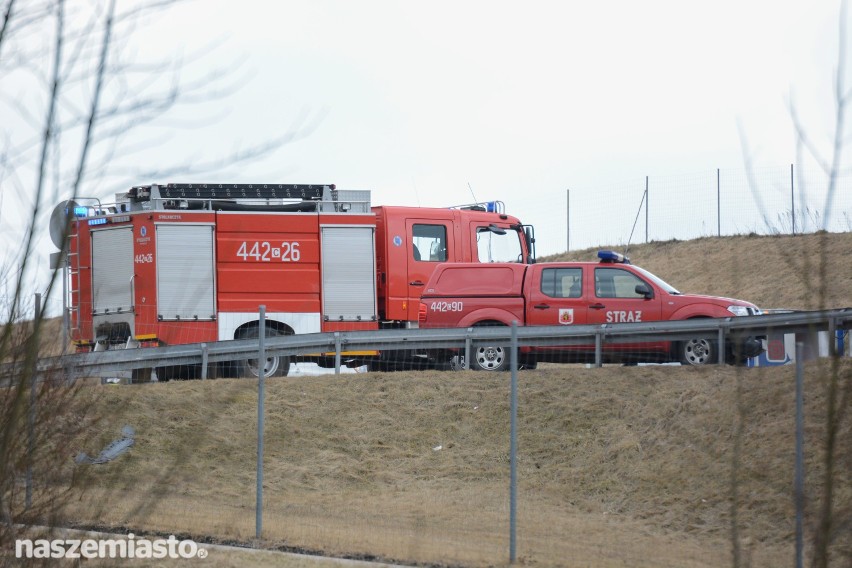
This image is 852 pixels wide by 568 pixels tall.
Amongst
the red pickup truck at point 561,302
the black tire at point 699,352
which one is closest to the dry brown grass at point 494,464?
the black tire at point 699,352

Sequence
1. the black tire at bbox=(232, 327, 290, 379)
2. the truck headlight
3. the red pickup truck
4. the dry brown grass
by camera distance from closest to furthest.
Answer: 1. the dry brown grass
2. the truck headlight
3. the red pickup truck
4. the black tire at bbox=(232, 327, 290, 379)

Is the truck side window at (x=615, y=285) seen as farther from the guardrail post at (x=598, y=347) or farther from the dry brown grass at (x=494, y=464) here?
the dry brown grass at (x=494, y=464)

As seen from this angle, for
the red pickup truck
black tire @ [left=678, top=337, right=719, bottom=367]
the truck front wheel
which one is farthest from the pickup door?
black tire @ [left=678, top=337, right=719, bottom=367]

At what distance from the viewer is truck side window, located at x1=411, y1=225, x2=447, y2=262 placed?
20.1 meters

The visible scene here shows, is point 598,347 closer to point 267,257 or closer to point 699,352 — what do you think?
point 699,352

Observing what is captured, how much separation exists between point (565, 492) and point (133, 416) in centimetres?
602

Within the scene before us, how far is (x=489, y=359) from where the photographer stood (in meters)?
17.6

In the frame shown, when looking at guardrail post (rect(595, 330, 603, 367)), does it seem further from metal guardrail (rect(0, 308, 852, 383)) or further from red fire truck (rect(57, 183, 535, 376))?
red fire truck (rect(57, 183, 535, 376))

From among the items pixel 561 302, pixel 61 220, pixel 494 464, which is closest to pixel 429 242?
pixel 561 302

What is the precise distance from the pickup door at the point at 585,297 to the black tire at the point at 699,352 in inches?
38.2

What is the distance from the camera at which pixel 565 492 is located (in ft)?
44.1

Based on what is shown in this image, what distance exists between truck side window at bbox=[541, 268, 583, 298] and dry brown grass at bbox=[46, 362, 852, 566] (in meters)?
1.62

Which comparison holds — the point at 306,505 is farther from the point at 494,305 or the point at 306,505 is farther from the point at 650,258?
the point at 650,258

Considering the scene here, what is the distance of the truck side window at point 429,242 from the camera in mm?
20109
